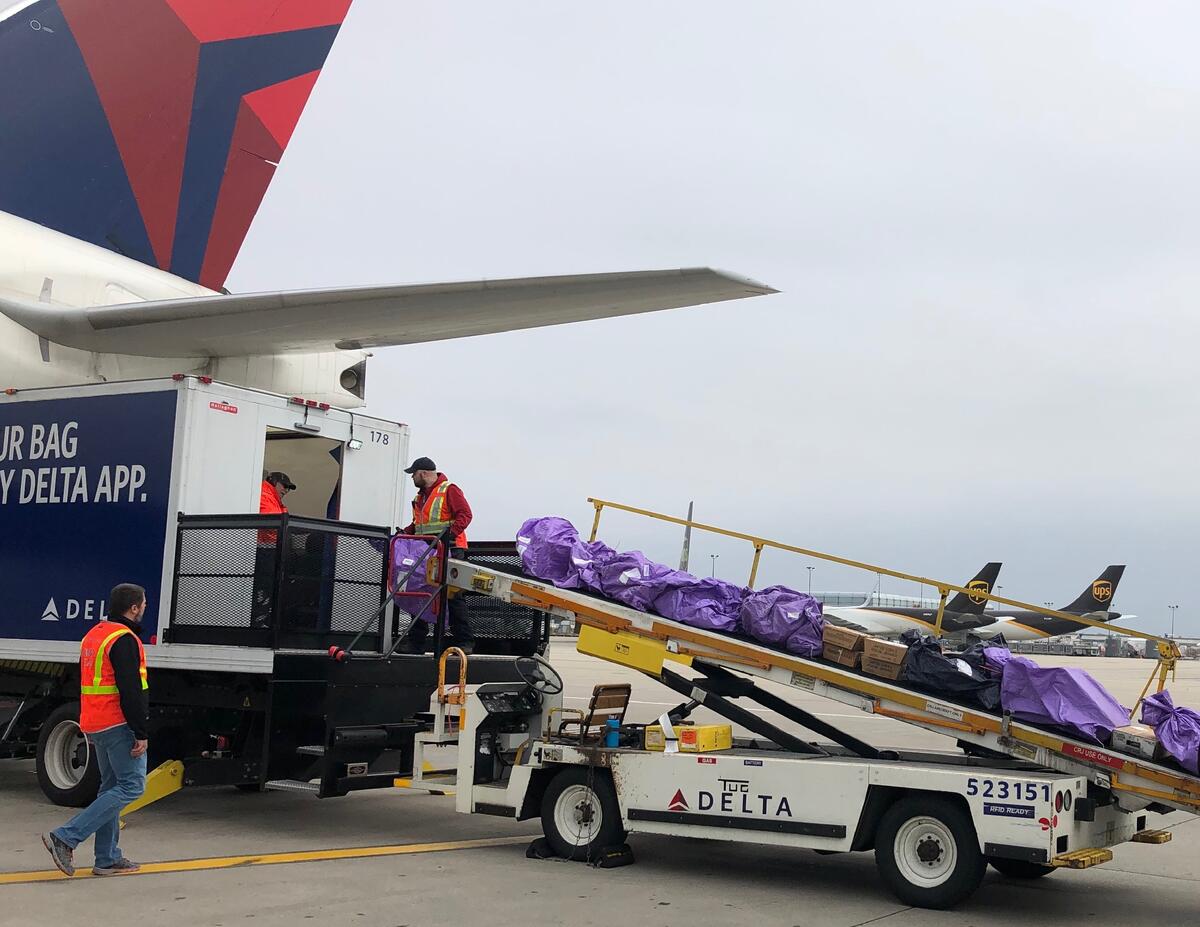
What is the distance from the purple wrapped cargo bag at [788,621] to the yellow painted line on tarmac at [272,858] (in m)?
2.63

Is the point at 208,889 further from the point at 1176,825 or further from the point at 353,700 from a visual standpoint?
the point at 1176,825

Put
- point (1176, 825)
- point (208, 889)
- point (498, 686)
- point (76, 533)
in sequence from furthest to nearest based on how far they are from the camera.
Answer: point (1176, 825)
point (76, 533)
point (498, 686)
point (208, 889)

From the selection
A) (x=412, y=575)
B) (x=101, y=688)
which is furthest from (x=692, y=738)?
(x=101, y=688)

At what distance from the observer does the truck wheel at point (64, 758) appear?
10128 mm

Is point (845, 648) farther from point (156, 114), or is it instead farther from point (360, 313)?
point (156, 114)

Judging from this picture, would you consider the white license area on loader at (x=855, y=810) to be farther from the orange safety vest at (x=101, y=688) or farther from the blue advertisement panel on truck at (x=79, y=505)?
the blue advertisement panel on truck at (x=79, y=505)

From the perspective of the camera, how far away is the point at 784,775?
7.95 metres

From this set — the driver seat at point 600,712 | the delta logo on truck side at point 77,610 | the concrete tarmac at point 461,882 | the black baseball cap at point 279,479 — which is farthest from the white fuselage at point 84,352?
the driver seat at point 600,712

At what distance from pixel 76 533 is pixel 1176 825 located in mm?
9836

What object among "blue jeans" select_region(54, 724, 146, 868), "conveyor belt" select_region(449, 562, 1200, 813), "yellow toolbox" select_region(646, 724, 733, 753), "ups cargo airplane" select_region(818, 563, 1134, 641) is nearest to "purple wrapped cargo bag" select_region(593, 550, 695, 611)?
"conveyor belt" select_region(449, 562, 1200, 813)

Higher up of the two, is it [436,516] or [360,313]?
[360,313]

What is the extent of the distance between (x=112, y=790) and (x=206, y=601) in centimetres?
229

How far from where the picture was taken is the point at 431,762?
9406mm

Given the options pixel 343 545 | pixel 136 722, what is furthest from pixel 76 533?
pixel 136 722
